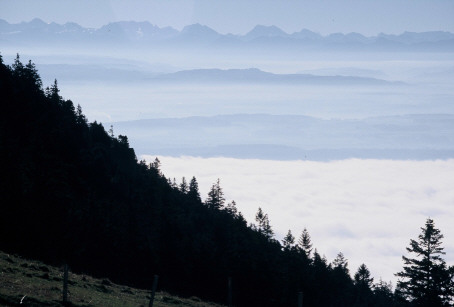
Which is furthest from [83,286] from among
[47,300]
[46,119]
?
[46,119]

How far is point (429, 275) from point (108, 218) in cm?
4332

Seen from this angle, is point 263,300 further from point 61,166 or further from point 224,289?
point 61,166

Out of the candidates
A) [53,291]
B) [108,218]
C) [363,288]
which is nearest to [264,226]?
[363,288]

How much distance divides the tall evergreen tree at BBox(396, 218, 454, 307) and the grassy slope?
1966 centimetres

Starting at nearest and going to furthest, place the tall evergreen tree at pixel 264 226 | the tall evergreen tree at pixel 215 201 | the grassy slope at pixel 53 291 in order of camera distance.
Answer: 1. the grassy slope at pixel 53 291
2. the tall evergreen tree at pixel 215 201
3. the tall evergreen tree at pixel 264 226

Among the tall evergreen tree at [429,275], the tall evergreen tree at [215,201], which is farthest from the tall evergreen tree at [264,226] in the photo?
the tall evergreen tree at [429,275]

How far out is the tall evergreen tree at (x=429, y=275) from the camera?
4519 cm

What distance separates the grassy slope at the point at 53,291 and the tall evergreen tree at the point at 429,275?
1966 centimetres

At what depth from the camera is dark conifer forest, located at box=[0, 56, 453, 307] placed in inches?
2473

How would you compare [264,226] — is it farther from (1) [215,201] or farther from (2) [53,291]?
(2) [53,291]

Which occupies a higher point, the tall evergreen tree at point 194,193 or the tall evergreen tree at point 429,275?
the tall evergreen tree at point 194,193

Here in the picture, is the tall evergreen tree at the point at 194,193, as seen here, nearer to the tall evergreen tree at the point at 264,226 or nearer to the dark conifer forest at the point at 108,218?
the dark conifer forest at the point at 108,218

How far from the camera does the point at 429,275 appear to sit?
45.5 meters

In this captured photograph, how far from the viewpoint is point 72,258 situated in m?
61.0
